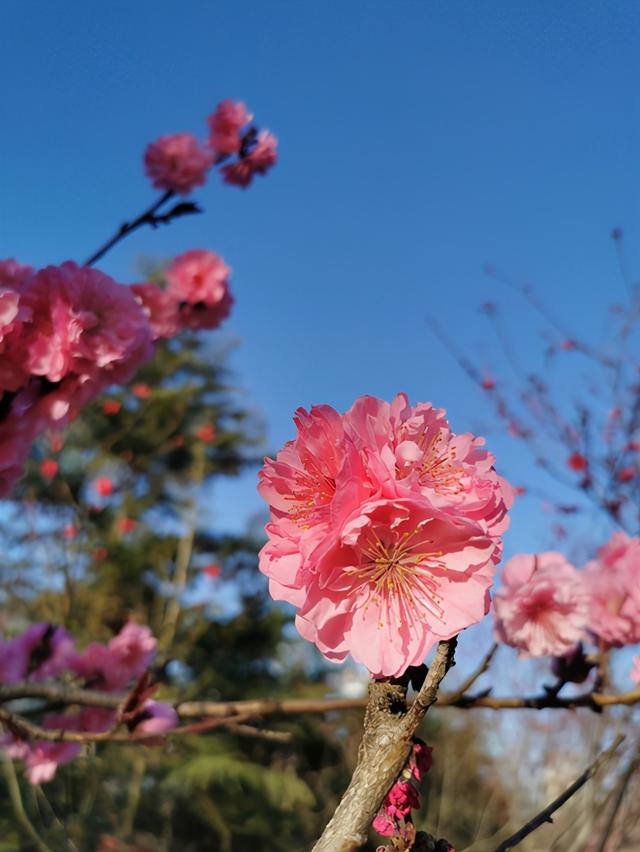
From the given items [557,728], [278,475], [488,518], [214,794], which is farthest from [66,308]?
[214,794]

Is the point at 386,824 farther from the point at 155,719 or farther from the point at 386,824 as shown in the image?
the point at 155,719

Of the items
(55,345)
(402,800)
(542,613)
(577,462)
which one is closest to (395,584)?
(402,800)

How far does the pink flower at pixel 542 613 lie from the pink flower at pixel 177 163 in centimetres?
228

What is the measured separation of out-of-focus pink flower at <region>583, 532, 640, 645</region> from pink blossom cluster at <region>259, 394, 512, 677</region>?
1.01 m

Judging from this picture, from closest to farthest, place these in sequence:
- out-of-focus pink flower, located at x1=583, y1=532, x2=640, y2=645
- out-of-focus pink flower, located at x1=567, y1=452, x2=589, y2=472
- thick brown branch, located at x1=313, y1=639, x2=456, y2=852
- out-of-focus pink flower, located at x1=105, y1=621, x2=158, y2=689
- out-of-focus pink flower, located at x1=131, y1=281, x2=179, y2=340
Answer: thick brown branch, located at x1=313, y1=639, x2=456, y2=852 → out-of-focus pink flower, located at x1=583, y1=532, x2=640, y2=645 → out-of-focus pink flower, located at x1=105, y1=621, x2=158, y2=689 → out-of-focus pink flower, located at x1=131, y1=281, x2=179, y2=340 → out-of-focus pink flower, located at x1=567, y1=452, x2=589, y2=472

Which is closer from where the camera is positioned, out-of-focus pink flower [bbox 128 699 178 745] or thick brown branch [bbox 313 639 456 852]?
thick brown branch [bbox 313 639 456 852]

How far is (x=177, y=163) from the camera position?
9.93 feet

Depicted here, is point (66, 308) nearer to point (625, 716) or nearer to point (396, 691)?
point (396, 691)

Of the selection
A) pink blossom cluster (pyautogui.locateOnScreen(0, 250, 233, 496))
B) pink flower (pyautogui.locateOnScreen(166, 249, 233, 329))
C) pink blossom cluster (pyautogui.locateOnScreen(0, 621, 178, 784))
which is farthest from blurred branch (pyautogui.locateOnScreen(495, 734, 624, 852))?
pink flower (pyautogui.locateOnScreen(166, 249, 233, 329))

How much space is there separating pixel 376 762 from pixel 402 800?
0.28 feet

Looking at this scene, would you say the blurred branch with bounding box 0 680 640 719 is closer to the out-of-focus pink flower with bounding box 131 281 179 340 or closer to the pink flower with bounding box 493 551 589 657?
the pink flower with bounding box 493 551 589 657

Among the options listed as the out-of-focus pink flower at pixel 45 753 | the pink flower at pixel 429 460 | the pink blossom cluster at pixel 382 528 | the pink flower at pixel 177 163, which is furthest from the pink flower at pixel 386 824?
the pink flower at pixel 177 163

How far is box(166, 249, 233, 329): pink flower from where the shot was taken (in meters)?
2.87

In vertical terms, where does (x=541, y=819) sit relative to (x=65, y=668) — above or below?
below
